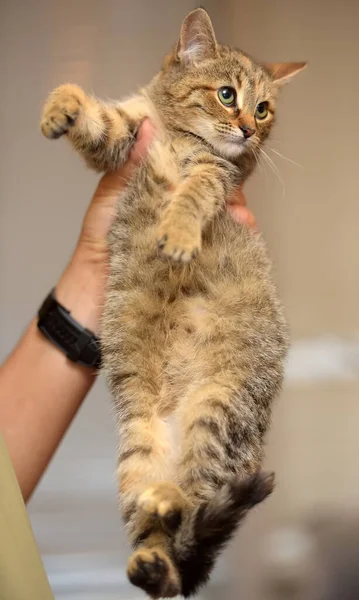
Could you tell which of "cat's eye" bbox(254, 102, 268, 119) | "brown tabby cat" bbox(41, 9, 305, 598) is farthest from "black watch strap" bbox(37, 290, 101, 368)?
"cat's eye" bbox(254, 102, 268, 119)

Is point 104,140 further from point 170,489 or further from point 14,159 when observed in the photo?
point 14,159

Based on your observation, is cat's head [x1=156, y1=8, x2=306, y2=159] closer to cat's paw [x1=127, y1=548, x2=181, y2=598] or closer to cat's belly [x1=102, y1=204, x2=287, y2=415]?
cat's belly [x1=102, y1=204, x2=287, y2=415]

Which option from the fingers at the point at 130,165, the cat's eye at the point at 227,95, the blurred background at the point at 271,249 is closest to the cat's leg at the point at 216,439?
the fingers at the point at 130,165

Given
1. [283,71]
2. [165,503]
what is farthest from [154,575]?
[283,71]

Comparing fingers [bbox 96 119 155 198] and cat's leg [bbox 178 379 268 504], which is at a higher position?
fingers [bbox 96 119 155 198]

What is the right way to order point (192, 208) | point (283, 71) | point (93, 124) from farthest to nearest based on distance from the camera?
point (283, 71)
point (93, 124)
point (192, 208)

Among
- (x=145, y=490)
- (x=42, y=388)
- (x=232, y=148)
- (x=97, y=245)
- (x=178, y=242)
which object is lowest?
(x=42, y=388)

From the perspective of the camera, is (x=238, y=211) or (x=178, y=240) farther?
(x=238, y=211)

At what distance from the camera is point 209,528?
0.86 metres

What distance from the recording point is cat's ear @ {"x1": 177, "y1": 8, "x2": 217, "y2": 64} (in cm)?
122

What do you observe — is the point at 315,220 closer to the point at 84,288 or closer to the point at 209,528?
the point at 84,288

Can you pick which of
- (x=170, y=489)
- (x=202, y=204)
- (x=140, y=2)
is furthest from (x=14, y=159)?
(x=170, y=489)

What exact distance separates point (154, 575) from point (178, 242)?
506 millimetres

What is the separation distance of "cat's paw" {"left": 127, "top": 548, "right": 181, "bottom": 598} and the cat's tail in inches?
1.4
